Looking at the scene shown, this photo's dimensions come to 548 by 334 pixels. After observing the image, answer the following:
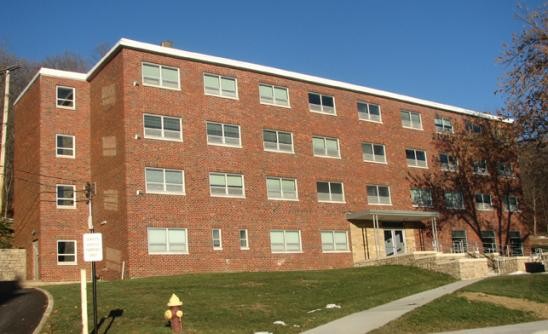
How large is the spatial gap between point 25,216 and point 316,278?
16879 mm

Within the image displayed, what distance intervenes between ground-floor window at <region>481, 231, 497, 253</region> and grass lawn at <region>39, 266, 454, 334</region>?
50.9 feet

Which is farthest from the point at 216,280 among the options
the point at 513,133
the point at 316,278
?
the point at 513,133

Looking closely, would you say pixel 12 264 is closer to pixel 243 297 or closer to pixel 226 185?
pixel 226 185

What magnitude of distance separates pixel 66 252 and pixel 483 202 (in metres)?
28.8

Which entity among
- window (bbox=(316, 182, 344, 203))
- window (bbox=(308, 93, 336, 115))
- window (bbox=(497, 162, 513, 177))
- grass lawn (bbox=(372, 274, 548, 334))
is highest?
window (bbox=(308, 93, 336, 115))

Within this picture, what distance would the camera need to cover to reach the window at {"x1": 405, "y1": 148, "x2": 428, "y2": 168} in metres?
43.8

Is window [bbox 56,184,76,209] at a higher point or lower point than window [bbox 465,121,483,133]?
lower

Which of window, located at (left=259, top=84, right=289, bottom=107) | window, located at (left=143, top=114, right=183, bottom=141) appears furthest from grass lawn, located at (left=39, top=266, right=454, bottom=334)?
window, located at (left=259, top=84, right=289, bottom=107)

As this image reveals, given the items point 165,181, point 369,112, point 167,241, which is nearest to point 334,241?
point 369,112

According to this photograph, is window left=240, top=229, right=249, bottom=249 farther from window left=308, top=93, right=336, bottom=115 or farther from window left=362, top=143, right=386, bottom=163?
window left=362, top=143, right=386, bottom=163

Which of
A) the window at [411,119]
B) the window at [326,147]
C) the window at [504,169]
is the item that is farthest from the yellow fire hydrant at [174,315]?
the window at [504,169]

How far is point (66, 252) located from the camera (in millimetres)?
33344

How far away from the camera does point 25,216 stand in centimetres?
3603

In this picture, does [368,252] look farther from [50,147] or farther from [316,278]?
[50,147]
